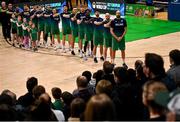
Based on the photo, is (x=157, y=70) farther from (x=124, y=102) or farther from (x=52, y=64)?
(x=52, y=64)

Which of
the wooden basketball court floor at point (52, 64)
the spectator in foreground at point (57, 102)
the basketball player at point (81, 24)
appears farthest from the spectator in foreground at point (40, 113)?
the basketball player at point (81, 24)

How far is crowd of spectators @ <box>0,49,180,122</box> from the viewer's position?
3668 mm

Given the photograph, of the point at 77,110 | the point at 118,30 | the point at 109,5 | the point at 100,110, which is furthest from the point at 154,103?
the point at 109,5

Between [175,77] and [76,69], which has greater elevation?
[175,77]

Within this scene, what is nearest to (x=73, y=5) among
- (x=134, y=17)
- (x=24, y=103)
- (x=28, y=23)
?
(x=134, y=17)

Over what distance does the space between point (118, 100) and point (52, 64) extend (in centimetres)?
1006

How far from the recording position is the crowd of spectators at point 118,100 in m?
3.67

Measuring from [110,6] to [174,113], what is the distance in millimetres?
18111

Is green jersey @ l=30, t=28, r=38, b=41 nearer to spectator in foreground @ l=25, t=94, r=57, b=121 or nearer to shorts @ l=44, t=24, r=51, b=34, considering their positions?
shorts @ l=44, t=24, r=51, b=34

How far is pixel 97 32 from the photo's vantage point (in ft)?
49.2

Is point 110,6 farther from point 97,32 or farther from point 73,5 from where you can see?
point 73,5

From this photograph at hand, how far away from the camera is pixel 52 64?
15.5m

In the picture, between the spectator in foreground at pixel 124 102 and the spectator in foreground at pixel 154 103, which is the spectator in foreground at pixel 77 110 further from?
the spectator in foreground at pixel 154 103

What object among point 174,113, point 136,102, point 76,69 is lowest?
point 76,69
